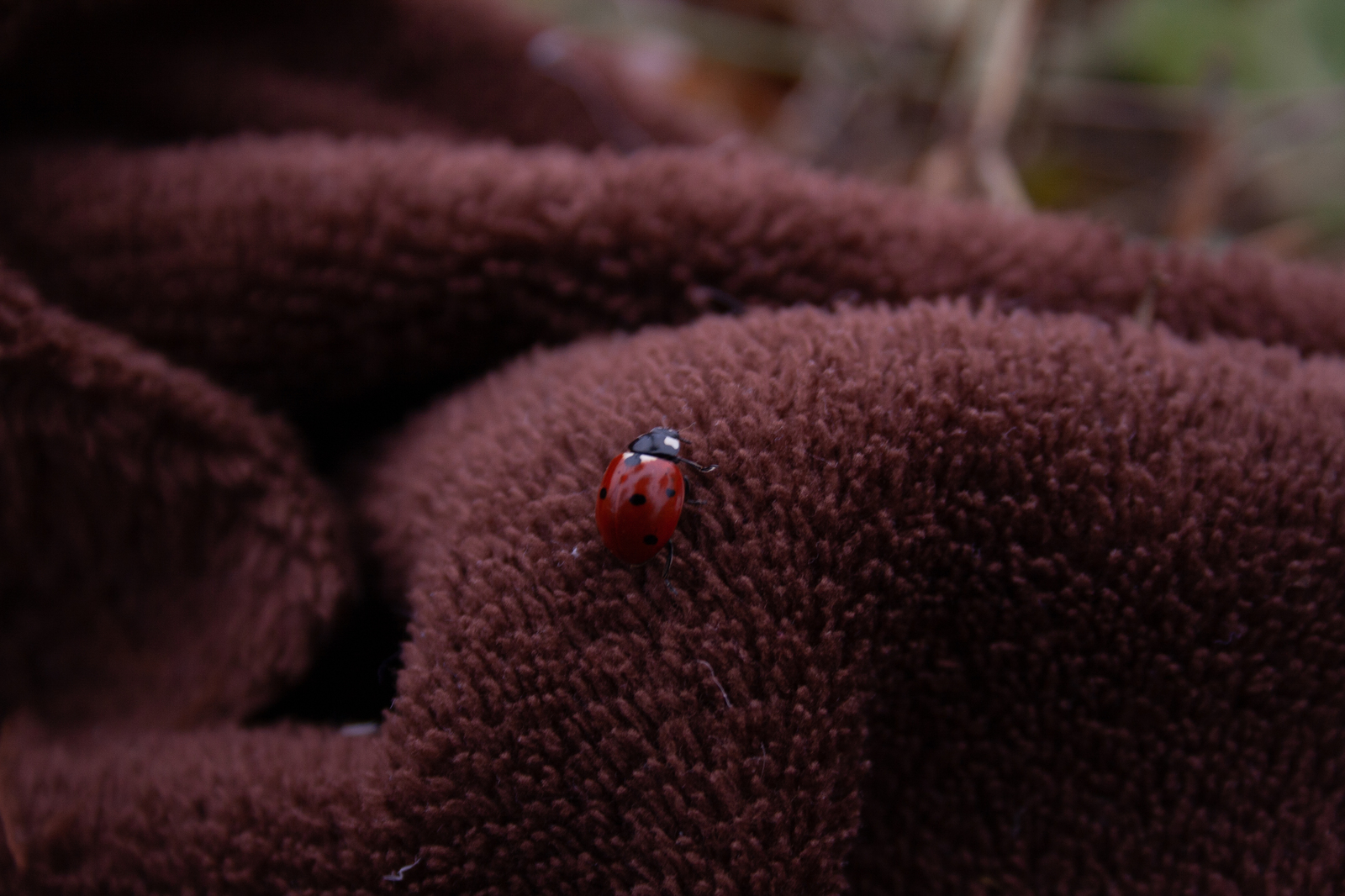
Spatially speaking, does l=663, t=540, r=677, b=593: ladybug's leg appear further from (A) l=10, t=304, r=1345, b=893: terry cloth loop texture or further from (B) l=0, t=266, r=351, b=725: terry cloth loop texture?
(B) l=0, t=266, r=351, b=725: terry cloth loop texture

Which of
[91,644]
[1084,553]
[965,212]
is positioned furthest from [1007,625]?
[91,644]

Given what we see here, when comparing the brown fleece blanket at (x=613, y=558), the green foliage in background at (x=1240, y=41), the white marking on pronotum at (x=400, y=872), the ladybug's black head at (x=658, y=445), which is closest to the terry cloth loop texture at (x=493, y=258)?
the brown fleece blanket at (x=613, y=558)

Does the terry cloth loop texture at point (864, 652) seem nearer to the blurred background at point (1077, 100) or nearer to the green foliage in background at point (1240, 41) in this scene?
the blurred background at point (1077, 100)

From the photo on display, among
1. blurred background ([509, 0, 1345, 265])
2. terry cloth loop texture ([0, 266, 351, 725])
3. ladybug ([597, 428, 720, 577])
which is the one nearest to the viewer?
ladybug ([597, 428, 720, 577])

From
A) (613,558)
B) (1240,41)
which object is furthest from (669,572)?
(1240,41)

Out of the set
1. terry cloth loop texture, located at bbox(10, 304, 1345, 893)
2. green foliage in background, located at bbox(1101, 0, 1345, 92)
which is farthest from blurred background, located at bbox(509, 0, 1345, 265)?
terry cloth loop texture, located at bbox(10, 304, 1345, 893)

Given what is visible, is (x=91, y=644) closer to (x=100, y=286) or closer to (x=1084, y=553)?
(x=100, y=286)
